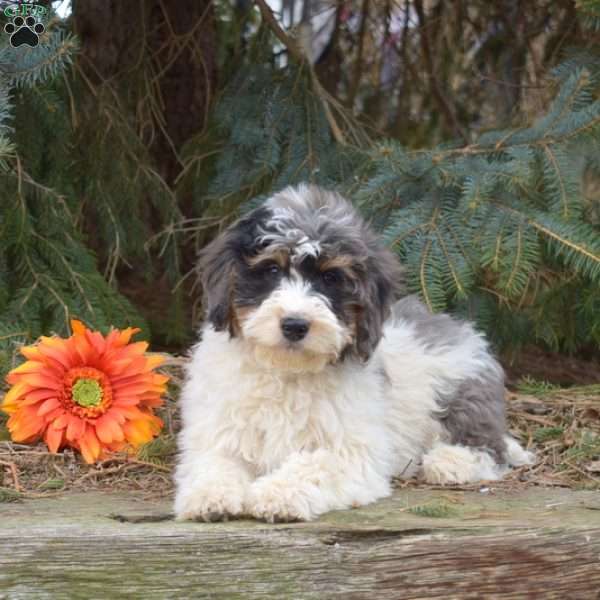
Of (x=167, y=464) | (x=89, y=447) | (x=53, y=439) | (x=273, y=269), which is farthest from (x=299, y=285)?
(x=53, y=439)

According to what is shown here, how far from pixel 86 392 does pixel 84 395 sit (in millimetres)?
18

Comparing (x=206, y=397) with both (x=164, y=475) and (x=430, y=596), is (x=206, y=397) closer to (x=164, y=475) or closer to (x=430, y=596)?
(x=164, y=475)

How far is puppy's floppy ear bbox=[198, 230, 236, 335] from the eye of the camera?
458 cm

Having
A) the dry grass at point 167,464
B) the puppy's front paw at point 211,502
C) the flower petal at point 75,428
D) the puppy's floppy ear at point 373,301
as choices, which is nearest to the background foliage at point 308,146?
the dry grass at point 167,464

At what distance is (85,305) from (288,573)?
9.53 ft

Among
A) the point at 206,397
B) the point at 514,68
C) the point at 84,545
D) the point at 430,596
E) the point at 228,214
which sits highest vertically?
the point at 514,68

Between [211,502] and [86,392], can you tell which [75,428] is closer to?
[86,392]

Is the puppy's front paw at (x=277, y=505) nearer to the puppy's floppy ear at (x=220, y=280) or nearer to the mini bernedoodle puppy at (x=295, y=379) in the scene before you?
the mini bernedoodle puppy at (x=295, y=379)

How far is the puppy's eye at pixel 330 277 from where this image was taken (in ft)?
14.8

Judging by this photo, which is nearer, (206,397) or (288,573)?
(288,573)

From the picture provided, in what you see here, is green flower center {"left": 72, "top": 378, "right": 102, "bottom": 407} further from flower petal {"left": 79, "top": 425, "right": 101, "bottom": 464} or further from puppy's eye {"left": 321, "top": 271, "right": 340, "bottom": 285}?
puppy's eye {"left": 321, "top": 271, "right": 340, "bottom": 285}

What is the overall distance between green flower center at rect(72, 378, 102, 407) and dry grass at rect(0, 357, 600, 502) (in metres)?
0.27

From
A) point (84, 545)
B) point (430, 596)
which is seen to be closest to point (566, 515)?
point (430, 596)

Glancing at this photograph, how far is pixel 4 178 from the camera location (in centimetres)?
659
